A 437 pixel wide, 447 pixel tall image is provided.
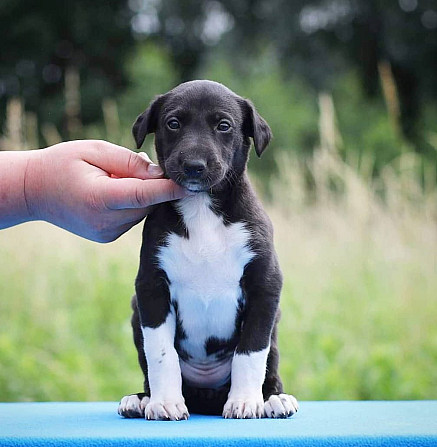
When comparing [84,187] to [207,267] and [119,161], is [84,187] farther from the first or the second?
[207,267]

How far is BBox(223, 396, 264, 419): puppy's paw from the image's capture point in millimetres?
2688

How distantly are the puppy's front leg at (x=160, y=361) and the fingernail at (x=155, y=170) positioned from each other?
1.32 feet

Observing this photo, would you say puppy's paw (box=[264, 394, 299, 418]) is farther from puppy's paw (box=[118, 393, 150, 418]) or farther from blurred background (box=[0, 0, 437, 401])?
blurred background (box=[0, 0, 437, 401])

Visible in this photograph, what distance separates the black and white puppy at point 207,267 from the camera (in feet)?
8.87

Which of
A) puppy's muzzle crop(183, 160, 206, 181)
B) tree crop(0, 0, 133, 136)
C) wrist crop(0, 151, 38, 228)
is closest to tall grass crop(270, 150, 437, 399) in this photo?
wrist crop(0, 151, 38, 228)

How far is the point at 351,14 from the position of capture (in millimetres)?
19203

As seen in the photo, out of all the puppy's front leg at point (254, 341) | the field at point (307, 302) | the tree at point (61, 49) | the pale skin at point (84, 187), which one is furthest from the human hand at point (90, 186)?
the tree at point (61, 49)

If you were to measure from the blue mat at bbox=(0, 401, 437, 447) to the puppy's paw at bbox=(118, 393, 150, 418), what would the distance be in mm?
37

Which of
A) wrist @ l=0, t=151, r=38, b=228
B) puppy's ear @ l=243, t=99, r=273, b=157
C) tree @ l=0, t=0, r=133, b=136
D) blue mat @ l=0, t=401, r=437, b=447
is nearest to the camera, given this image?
blue mat @ l=0, t=401, r=437, b=447

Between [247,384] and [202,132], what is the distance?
33.7 inches

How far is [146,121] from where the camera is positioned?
2.90 meters

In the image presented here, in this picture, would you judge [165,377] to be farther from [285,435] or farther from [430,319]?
[430,319]

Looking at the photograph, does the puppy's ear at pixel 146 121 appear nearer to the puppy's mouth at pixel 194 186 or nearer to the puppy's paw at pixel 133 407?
the puppy's mouth at pixel 194 186

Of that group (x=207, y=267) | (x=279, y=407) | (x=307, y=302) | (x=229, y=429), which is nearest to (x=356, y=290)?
(x=307, y=302)
